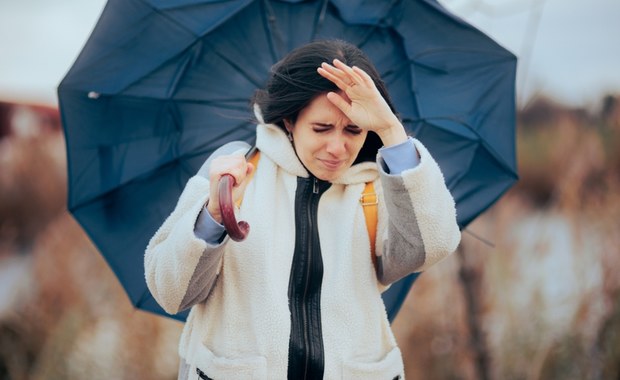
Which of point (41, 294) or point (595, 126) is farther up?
point (595, 126)

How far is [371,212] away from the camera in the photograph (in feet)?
6.35

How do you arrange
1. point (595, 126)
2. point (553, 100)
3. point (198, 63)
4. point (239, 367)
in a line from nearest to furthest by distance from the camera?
point (239, 367)
point (198, 63)
point (595, 126)
point (553, 100)

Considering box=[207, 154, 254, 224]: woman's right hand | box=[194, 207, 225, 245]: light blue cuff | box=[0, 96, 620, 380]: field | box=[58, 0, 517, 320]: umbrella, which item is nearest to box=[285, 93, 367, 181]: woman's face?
box=[207, 154, 254, 224]: woman's right hand

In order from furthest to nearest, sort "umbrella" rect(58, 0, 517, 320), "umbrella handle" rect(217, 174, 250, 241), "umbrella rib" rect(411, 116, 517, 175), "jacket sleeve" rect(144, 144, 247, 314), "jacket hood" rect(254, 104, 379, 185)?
"umbrella rib" rect(411, 116, 517, 175) → "umbrella" rect(58, 0, 517, 320) → "jacket hood" rect(254, 104, 379, 185) → "jacket sleeve" rect(144, 144, 247, 314) → "umbrella handle" rect(217, 174, 250, 241)

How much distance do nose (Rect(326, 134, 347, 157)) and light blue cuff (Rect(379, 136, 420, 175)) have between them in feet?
0.33

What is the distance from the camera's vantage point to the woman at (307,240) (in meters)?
1.73

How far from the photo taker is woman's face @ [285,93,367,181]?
1.83 m

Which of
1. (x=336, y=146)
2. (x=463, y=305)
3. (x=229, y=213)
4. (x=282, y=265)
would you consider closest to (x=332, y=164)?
(x=336, y=146)

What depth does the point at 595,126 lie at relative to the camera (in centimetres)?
538

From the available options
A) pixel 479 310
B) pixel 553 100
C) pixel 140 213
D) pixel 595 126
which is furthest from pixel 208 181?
pixel 553 100

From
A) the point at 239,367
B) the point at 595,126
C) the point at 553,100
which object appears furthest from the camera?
the point at 553,100

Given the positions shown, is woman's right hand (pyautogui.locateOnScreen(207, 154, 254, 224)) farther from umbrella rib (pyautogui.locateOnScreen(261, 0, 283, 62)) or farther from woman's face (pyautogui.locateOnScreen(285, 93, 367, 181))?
umbrella rib (pyautogui.locateOnScreen(261, 0, 283, 62))

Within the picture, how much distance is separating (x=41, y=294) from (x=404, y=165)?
3097 mm

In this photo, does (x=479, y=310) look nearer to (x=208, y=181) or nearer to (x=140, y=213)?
(x=140, y=213)
